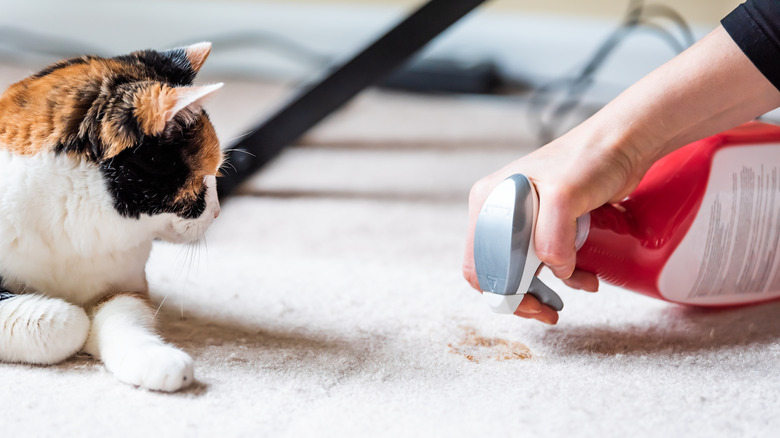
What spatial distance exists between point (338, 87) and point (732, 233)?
27.6 inches

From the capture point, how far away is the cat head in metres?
0.54

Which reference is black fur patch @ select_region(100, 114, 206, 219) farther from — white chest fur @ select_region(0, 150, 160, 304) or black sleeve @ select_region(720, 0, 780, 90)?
black sleeve @ select_region(720, 0, 780, 90)

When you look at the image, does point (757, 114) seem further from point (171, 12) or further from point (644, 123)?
point (171, 12)

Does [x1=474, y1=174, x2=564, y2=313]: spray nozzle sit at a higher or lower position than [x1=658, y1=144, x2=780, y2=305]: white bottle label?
higher

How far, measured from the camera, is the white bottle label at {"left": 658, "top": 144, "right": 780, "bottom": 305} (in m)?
0.64

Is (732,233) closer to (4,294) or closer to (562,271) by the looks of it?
(562,271)

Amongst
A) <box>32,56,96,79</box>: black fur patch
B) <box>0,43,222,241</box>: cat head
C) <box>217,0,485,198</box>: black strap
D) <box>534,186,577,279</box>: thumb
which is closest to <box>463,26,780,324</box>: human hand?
<box>534,186,577,279</box>: thumb

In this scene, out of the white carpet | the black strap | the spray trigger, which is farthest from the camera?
the black strap

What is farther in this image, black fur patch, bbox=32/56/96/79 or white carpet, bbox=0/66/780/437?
black fur patch, bbox=32/56/96/79

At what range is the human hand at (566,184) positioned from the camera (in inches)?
21.9

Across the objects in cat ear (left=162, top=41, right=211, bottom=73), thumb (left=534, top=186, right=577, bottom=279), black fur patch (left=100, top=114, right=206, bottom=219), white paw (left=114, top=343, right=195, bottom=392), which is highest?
cat ear (left=162, top=41, right=211, bottom=73)

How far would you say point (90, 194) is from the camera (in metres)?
0.57

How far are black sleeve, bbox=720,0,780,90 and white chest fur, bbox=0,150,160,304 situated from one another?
52cm

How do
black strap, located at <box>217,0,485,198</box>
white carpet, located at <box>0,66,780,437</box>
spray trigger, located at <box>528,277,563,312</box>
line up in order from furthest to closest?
black strap, located at <box>217,0,485,198</box> → spray trigger, located at <box>528,277,563,312</box> → white carpet, located at <box>0,66,780,437</box>
